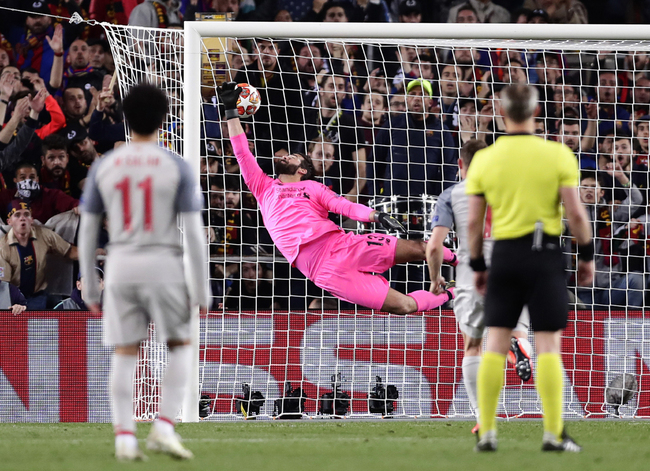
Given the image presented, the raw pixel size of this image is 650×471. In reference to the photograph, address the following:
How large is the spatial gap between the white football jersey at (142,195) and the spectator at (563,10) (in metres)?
8.72

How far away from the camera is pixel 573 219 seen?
14.2 ft

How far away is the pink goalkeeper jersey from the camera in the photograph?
7.87 meters

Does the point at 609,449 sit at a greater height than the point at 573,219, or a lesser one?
lesser

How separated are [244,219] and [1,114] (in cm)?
293

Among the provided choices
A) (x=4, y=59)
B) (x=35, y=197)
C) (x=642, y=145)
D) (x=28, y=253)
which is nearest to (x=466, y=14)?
(x=642, y=145)

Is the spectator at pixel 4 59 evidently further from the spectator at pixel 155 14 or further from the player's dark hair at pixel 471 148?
the player's dark hair at pixel 471 148

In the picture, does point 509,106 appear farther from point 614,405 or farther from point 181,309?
point 614,405

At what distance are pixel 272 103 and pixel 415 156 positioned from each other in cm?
162

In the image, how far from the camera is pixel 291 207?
793 cm

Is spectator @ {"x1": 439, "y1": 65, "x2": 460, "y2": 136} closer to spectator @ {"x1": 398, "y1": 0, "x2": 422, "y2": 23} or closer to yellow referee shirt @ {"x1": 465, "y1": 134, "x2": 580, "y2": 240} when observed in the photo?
spectator @ {"x1": 398, "y1": 0, "x2": 422, "y2": 23}

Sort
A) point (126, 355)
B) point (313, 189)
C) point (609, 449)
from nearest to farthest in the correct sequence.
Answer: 1. point (126, 355)
2. point (609, 449)
3. point (313, 189)

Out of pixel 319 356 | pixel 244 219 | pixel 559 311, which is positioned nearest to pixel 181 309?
pixel 559 311

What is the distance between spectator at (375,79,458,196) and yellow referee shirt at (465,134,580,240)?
4.56m

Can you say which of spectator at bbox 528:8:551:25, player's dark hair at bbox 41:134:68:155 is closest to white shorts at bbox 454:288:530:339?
player's dark hair at bbox 41:134:68:155
